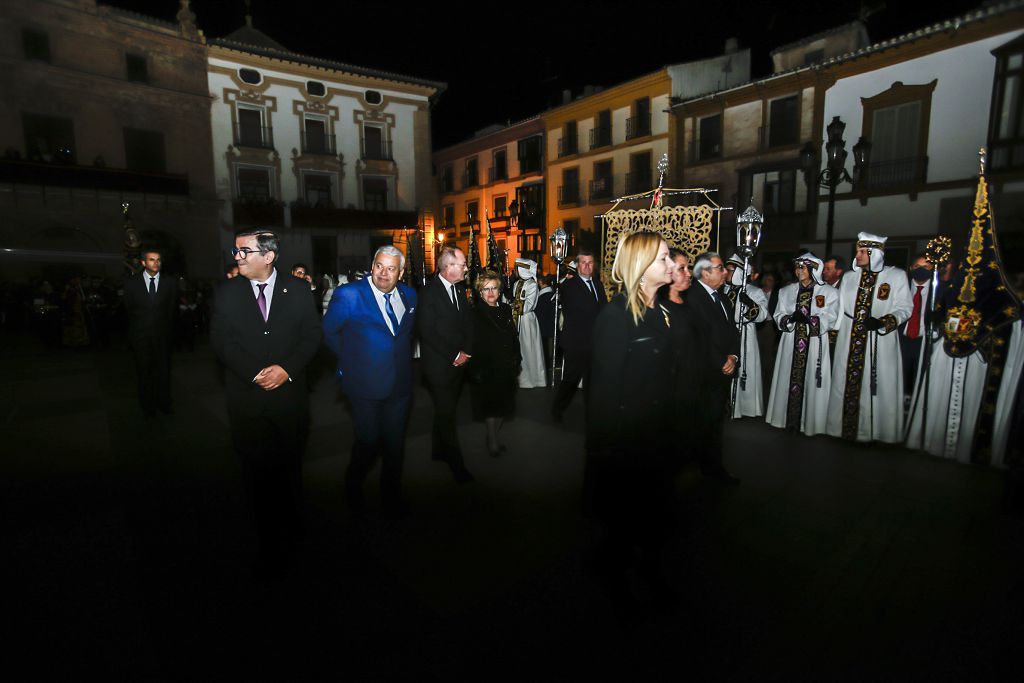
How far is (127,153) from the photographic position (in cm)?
2075

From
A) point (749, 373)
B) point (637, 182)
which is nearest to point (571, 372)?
point (749, 373)

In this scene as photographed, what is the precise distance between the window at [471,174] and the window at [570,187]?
24.2 ft

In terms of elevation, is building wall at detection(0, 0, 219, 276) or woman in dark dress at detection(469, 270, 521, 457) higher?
building wall at detection(0, 0, 219, 276)

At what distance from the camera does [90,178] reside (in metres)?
19.1

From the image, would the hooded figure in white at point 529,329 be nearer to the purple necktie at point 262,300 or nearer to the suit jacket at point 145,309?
the suit jacket at point 145,309

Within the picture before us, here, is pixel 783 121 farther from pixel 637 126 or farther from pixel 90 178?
pixel 90 178

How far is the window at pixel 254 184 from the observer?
2401 centimetres

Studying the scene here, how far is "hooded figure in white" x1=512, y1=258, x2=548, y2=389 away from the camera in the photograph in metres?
8.13

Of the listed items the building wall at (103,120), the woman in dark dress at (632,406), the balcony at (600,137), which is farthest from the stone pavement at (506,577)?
the balcony at (600,137)

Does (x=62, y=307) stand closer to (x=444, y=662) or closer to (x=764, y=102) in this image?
(x=444, y=662)

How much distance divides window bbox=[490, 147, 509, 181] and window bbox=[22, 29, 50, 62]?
2116cm

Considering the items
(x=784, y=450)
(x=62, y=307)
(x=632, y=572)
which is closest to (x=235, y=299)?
(x=632, y=572)

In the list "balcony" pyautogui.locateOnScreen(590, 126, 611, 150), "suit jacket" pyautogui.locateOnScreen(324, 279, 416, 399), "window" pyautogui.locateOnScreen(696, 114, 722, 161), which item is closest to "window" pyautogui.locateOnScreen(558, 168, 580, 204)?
"balcony" pyautogui.locateOnScreen(590, 126, 611, 150)

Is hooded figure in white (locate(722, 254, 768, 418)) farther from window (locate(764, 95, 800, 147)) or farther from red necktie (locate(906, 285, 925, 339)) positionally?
window (locate(764, 95, 800, 147))
